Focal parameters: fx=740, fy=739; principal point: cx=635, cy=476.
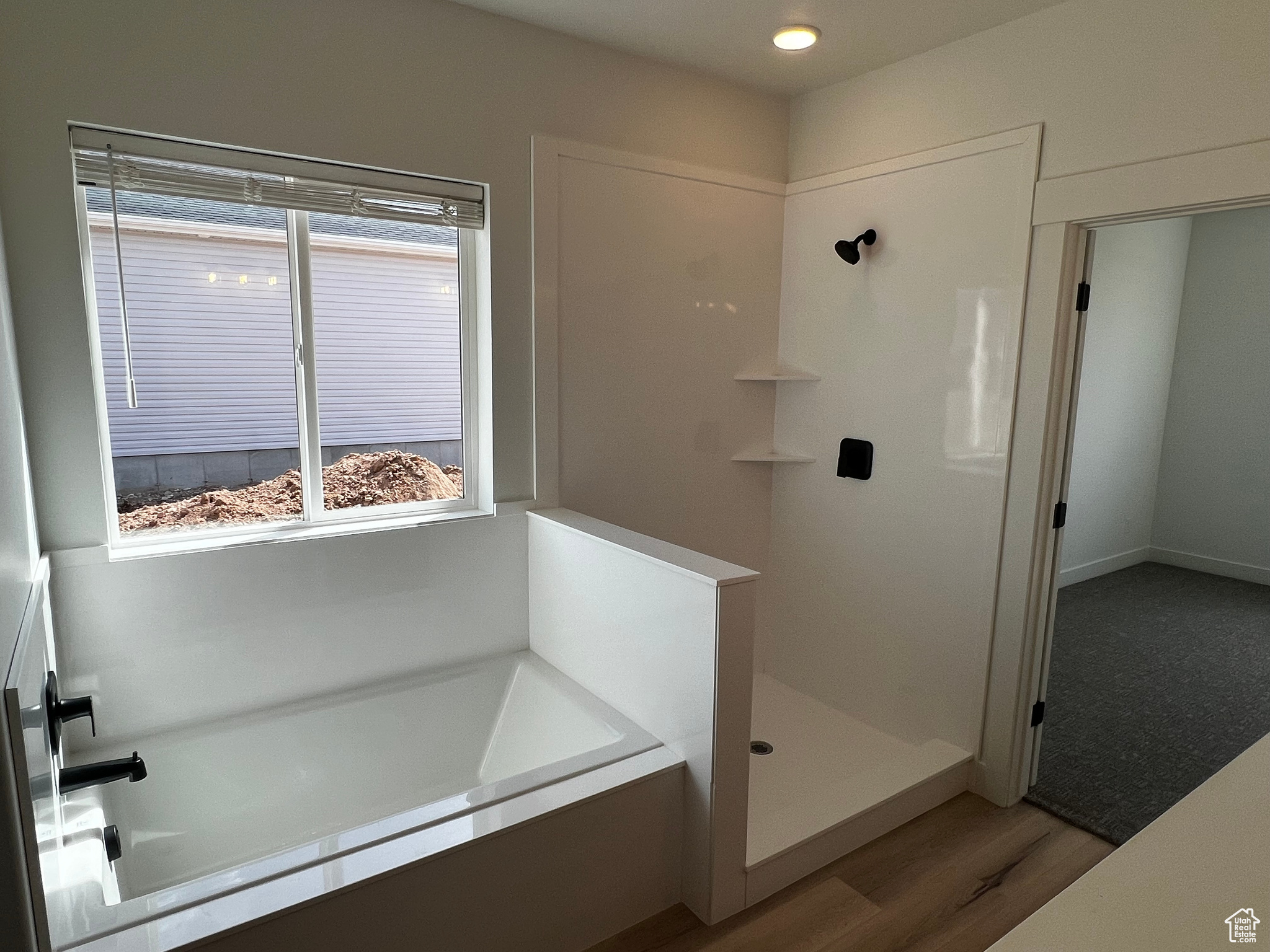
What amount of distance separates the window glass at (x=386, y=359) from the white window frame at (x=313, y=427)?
0.09 ft

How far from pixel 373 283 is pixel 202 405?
64 cm

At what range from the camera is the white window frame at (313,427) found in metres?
2.03

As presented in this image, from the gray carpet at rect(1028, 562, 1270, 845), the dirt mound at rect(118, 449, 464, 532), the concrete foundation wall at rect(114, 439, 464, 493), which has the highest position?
the concrete foundation wall at rect(114, 439, 464, 493)

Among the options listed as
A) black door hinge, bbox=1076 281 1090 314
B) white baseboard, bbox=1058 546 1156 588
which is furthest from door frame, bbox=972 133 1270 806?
white baseboard, bbox=1058 546 1156 588

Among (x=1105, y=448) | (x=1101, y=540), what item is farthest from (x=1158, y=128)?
(x=1101, y=540)

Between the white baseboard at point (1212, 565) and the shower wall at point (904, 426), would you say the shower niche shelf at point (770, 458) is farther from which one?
the white baseboard at point (1212, 565)

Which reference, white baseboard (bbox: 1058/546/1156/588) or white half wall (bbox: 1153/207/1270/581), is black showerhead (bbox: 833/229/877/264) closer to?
white baseboard (bbox: 1058/546/1156/588)

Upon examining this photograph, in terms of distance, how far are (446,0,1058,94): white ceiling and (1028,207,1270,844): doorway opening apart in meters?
2.02

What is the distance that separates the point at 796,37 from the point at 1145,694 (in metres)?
3.10

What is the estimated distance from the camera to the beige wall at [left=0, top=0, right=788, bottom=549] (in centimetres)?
183

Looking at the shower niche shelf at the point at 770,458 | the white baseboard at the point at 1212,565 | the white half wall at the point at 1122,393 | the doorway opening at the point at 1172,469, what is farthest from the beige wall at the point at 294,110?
the white baseboard at the point at 1212,565

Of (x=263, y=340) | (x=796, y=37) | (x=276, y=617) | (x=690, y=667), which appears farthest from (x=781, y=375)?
(x=276, y=617)

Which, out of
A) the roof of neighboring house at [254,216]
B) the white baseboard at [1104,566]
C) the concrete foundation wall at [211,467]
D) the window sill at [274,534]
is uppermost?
the roof of neighboring house at [254,216]

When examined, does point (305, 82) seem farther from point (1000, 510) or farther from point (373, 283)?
point (1000, 510)
